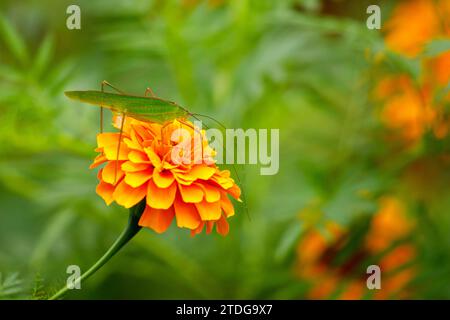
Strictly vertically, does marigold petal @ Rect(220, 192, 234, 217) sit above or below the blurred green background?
below

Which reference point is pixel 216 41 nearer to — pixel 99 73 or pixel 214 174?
pixel 99 73

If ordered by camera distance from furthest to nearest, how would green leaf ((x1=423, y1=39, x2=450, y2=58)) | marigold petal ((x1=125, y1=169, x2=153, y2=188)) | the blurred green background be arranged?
the blurred green background, green leaf ((x1=423, y1=39, x2=450, y2=58)), marigold petal ((x1=125, y1=169, x2=153, y2=188))

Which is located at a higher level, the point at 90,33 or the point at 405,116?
the point at 90,33

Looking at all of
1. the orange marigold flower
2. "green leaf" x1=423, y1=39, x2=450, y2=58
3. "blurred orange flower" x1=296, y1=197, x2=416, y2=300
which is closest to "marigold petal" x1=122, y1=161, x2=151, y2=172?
the orange marigold flower

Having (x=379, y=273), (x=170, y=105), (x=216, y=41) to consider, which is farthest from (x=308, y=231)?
(x=170, y=105)

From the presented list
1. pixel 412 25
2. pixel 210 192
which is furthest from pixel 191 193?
pixel 412 25

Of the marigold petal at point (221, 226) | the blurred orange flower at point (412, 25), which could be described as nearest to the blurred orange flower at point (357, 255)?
the blurred orange flower at point (412, 25)

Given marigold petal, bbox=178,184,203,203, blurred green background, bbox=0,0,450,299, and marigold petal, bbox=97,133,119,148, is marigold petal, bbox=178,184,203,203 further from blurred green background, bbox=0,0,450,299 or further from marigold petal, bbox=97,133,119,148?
blurred green background, bbox=0,0,450,299
